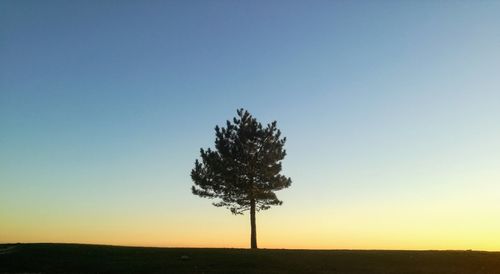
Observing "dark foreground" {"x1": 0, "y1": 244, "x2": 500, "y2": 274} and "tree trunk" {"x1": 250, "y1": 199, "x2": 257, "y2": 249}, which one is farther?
"tree trunk" {"x1": 250, "y1": 199, "x2": 257, "y2": 249}

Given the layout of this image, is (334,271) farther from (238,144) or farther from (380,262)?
(238,144)

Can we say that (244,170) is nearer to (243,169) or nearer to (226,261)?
(243,169)

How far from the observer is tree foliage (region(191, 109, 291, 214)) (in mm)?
51062

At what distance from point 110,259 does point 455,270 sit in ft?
79.7

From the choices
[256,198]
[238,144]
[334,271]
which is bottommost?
[334,271]

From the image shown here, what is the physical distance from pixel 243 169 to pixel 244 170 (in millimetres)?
143

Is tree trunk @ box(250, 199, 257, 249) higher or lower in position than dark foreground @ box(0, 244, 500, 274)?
higher

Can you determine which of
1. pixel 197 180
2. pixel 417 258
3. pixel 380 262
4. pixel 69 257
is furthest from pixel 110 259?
A: pixel 417 258

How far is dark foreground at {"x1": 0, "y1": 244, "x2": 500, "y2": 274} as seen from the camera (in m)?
34.6

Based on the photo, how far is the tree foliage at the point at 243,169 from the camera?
168ft

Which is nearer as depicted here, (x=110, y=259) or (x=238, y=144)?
(x=110, y=259)

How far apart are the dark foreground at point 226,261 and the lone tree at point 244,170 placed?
9.19 metres

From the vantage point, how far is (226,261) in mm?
37094

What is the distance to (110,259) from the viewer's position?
38.1 metres
